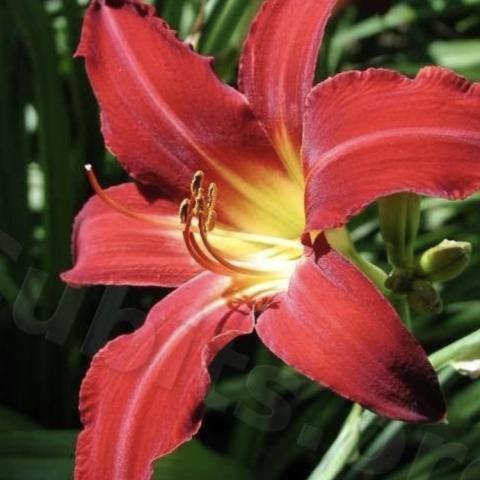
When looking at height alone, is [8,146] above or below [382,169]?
below

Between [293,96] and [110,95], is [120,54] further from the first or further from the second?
[293,96]

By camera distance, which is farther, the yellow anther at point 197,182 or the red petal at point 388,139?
the yellow anther at point 197,182

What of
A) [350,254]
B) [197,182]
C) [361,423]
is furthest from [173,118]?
[361,423]

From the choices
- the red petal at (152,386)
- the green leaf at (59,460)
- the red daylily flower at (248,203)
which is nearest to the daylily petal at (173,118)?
the red daylily flower at (248,203)

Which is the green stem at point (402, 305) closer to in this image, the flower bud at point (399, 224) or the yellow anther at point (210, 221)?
the flower bud at point (399, 224)

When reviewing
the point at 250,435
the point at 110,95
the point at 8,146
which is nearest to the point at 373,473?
the point at 250,435

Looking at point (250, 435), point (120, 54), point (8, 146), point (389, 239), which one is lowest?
point (250, 435)

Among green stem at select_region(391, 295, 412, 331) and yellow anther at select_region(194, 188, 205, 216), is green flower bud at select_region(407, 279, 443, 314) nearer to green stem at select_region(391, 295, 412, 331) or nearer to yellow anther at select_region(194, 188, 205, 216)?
green stem at select_region(391, 295, 412, 331)
